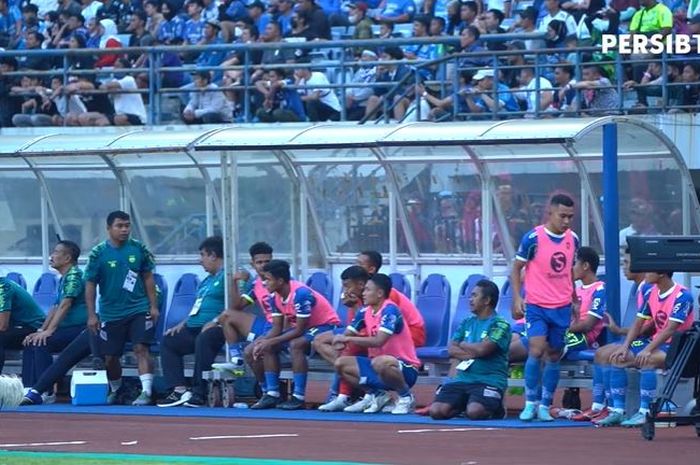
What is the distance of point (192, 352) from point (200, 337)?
0.39 m

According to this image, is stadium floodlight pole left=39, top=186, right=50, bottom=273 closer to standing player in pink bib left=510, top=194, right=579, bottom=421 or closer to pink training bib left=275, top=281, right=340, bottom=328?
pink training bib left=275, top=281, right=340, bottom=328

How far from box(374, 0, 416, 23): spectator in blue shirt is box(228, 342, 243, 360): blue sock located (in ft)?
28.8

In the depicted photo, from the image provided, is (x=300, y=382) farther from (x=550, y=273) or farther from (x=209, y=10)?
(x=209, y=10)

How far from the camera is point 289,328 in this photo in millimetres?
15961

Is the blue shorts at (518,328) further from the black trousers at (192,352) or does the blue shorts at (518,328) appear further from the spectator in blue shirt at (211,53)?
the spectator in blue shirt at (211,53)

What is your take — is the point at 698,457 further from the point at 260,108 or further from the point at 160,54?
the point at 160,54

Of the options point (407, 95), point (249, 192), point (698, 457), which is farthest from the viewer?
point (407, 95)

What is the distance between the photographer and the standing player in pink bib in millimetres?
14203

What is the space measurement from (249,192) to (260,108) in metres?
5.39

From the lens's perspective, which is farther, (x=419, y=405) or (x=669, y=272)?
(x=419, y=405)

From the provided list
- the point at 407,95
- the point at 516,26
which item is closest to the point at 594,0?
the point at 516,26

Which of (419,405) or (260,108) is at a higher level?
(260,108)

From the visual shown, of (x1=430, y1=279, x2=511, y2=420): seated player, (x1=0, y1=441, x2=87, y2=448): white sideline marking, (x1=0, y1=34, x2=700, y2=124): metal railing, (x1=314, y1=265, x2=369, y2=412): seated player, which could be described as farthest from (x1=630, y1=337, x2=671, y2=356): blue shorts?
(x1=0, y1=34, x2=700, y2=124): metal railing

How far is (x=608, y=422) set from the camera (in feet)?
45.2
